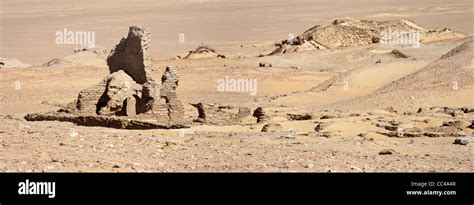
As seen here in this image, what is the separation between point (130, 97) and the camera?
19422 mm

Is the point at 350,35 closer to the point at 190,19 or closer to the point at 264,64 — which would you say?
the point at 264,64

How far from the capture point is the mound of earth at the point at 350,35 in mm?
42094

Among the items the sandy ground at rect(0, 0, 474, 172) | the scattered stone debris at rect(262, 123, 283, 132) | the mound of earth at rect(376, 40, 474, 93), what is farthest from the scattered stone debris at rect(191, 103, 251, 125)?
the mound of earth at rect(376, 40, 474, 93)

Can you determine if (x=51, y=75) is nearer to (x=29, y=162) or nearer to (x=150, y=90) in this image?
(x=150, y=90)

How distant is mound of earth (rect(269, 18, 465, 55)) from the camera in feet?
138

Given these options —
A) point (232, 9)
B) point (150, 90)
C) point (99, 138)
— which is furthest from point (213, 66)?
point (232, 9)

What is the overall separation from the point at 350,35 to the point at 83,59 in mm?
14332

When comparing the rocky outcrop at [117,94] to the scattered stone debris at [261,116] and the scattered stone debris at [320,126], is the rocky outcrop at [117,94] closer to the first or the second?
the scattered stone debris at [261,116]

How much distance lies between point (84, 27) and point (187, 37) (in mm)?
11101

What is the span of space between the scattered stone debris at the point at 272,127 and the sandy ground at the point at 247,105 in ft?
0.86

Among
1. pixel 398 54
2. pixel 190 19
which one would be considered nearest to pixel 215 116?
pixel 398 54

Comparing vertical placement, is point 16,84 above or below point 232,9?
below
